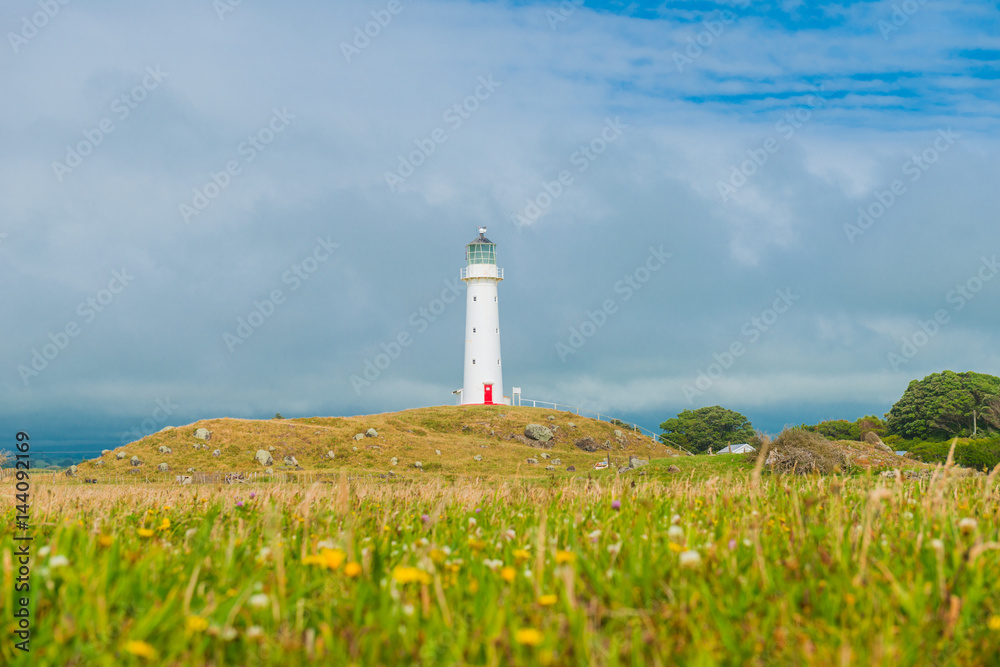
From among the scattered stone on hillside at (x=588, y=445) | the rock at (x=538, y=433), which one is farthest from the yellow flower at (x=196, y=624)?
the scattered stone on hillside at (x=588, y=445)

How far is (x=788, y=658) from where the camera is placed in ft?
11.8

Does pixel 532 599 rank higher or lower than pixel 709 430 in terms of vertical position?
lower

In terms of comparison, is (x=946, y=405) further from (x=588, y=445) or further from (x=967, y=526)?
(x=967, y=526)

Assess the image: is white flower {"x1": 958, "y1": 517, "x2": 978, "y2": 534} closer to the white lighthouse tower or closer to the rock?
the rock

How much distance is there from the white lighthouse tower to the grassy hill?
6.15 m

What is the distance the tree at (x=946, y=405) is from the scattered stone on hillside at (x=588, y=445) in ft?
93.0

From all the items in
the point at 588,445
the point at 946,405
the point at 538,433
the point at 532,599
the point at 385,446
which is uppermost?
the point at 946,405

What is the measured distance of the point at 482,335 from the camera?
224 ft

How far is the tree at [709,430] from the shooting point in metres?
72.1

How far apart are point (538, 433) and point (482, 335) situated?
15.2 meters

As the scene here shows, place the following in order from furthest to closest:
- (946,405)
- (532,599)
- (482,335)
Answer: (482,335) < (946,405) < (532,599)

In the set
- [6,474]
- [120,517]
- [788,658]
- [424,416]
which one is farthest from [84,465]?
[788,658]

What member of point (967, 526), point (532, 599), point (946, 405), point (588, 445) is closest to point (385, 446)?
point (588, 445)

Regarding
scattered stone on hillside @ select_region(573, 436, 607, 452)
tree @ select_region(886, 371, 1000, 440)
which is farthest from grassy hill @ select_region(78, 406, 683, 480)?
tree @ select_region(886, 371, 1000, 440)
